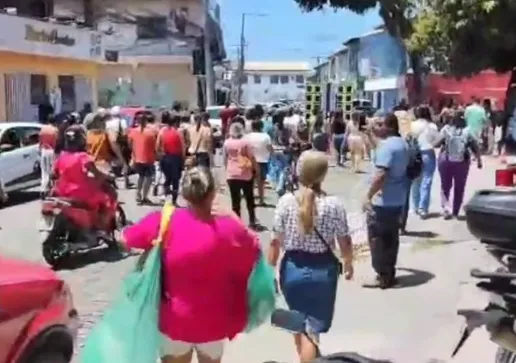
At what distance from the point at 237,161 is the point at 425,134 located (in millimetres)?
2698

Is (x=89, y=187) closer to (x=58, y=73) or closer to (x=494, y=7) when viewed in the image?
(x=494, y=7)

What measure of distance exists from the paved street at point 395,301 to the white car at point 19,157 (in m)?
4.13

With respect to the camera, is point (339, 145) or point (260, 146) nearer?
point (260, 146)

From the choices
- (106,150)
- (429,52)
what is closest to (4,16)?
(429,52)

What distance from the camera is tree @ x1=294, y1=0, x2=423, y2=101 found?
3569 cm

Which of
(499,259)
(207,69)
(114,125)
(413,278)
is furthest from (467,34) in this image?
(207,69)

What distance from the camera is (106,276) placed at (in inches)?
464

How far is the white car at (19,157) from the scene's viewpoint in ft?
64.3

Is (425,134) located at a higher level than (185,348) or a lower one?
higher

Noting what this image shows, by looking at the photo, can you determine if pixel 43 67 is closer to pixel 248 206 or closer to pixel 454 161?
pixel 248 206

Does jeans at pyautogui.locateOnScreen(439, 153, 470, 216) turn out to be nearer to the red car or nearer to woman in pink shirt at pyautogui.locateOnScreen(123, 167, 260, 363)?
the red car

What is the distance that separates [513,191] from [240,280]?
171cm

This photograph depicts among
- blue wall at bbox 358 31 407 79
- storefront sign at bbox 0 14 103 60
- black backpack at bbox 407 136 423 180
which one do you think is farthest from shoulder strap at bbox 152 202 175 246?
blue wall at bbox 358 31 407 79

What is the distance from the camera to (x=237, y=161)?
1521 centimetres
